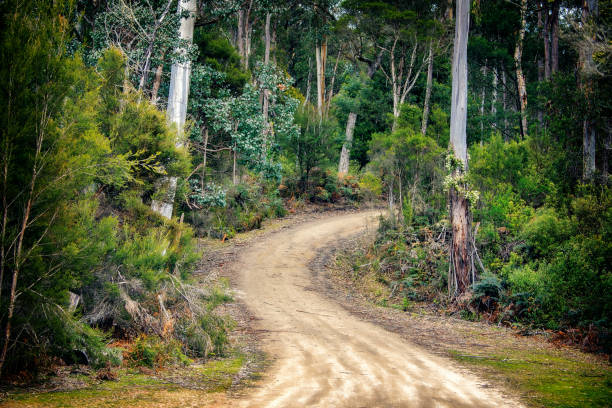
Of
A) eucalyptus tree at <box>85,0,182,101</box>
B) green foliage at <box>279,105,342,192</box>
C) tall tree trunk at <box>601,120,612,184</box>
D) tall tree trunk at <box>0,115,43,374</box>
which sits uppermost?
eucalyptus tree at <box>85,0,182,101</box>

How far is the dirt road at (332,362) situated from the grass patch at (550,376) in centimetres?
58

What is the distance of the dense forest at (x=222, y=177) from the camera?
262 inches

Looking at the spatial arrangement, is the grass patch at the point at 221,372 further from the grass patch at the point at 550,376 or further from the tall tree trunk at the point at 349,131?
the tall tree trunk at the point at 349,131

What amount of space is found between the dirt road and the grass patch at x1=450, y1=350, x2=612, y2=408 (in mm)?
579

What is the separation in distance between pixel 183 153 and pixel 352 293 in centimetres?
764

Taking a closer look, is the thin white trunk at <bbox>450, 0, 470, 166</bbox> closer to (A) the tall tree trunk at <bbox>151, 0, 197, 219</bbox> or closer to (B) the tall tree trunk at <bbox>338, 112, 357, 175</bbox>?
(A) the tall tree trunk at <bbox>151, 0, 197, 219</bbox>

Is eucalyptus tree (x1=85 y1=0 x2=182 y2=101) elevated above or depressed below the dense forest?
above

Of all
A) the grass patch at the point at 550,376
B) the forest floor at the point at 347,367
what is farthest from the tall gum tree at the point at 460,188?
the grass patch at the point at 550,376

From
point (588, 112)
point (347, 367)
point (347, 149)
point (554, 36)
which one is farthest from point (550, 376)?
point (347, 149)

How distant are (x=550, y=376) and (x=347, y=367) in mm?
3375

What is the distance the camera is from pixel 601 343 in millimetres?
10586

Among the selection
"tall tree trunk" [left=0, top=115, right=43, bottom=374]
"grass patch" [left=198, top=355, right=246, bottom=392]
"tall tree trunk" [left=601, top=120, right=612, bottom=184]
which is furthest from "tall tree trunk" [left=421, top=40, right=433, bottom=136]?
"tall tree trunk" [left=0, top=115, right=43, bottom=374]

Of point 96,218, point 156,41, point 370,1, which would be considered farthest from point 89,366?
point 370,1

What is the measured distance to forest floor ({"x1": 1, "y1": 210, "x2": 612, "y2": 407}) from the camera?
21.6 feet
